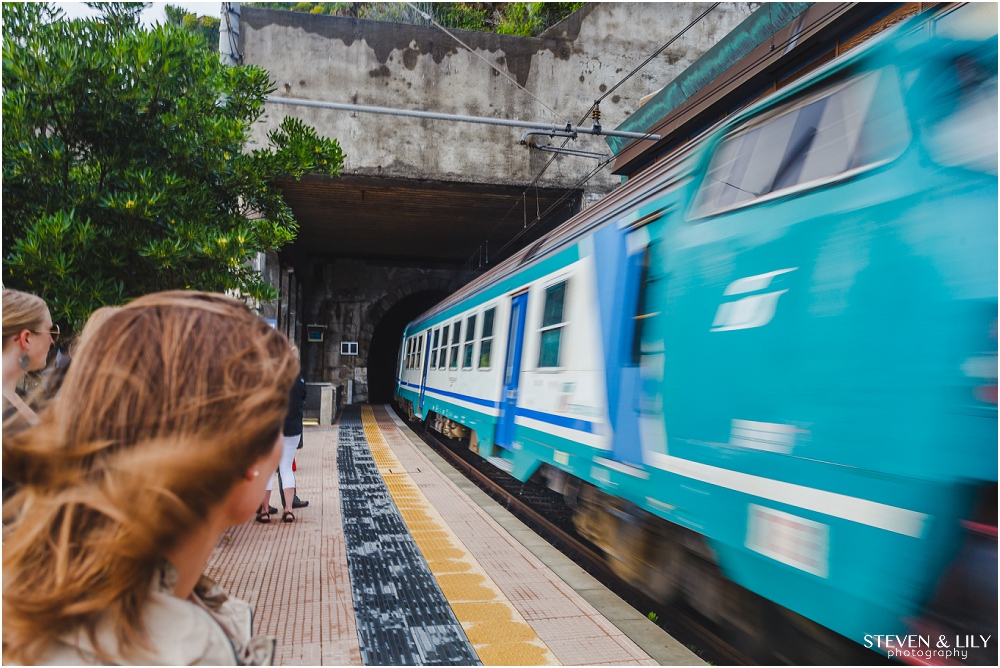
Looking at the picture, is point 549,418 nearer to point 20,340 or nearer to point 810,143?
point 810,143

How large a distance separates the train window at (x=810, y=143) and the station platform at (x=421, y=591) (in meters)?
2.54

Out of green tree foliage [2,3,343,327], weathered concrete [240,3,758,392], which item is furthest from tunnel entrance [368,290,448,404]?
green tree foliage [2,3,343,327]

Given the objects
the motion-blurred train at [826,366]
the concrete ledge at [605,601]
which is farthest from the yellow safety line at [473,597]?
the motion-blurred train at [826,366]

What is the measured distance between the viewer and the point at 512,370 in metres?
7.41

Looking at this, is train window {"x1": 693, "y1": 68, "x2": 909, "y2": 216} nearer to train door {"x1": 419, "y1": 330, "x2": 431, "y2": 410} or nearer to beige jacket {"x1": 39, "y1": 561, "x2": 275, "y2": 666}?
beige jacket {"x1": 39, "y1": 561, "x2": 275, "y2": 666}

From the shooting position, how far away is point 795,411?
110 inches

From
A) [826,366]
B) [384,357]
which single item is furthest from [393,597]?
[384,357]

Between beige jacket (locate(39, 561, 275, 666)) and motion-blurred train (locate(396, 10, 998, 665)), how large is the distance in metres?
2.22

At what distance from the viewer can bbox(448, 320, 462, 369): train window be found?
11.2 meters

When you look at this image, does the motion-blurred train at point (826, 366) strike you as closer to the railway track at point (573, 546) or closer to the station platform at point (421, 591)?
the railway track at point (573, 546)

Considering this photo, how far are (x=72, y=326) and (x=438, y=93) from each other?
37.5 ft

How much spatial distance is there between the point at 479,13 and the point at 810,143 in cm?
2006

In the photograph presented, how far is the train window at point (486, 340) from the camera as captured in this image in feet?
28.7

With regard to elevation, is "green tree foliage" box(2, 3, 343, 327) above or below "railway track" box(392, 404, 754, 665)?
above
